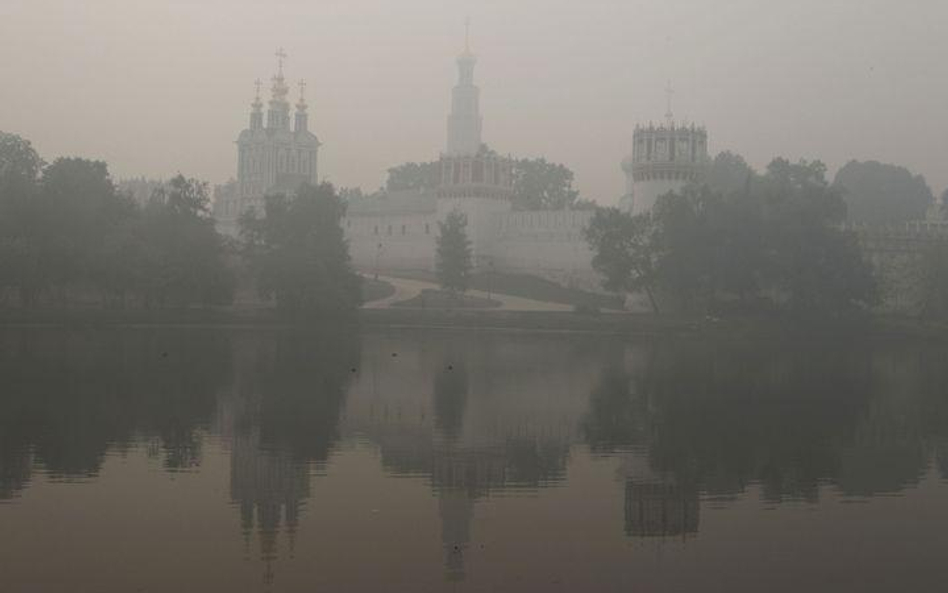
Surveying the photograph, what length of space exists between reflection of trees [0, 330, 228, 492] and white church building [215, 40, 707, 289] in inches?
1574

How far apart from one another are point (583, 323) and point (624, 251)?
23.1 feet

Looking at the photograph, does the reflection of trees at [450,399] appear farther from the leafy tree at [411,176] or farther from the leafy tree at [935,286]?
the leafy tree at [411,176]

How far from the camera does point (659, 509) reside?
49.7 feet

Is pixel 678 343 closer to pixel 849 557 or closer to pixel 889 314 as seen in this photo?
pixel 889 314

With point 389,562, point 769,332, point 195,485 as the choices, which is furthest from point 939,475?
point 769,332

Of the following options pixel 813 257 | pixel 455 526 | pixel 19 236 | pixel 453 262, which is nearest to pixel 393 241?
pixel 453 262

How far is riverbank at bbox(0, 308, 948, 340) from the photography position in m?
55.2

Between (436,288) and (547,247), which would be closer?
(436,288)

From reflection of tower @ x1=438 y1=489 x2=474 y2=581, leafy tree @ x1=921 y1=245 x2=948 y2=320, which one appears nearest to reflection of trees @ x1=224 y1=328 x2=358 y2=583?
reflection of tower @ x1=438 y1=489 x2=474 y2=581

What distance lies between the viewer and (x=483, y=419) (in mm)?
23156

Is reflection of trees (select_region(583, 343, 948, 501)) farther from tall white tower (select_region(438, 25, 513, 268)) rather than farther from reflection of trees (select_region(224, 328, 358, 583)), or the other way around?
tall white tower (select_region(438, 25, 513, 268))

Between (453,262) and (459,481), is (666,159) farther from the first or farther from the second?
(459,481)

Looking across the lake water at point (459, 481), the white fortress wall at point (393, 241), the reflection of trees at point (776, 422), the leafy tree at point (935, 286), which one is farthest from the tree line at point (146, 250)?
the leafy tree at point (935, 286)

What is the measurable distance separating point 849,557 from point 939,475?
6173 mm
